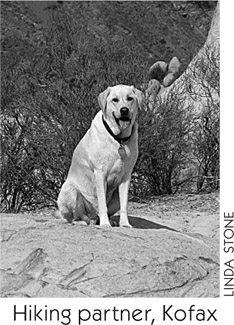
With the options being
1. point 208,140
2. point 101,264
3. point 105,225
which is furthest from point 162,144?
point 101,264

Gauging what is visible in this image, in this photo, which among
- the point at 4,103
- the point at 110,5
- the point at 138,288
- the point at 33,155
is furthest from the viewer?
the point at 110,5

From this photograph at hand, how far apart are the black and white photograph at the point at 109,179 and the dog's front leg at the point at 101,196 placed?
1cm

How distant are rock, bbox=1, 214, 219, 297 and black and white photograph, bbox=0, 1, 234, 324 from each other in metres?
0.01

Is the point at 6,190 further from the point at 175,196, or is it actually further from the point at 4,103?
the point at 4,103

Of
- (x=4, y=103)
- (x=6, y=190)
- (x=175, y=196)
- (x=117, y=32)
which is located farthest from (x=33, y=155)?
(x=117, y=32)

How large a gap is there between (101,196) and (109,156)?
42 cm

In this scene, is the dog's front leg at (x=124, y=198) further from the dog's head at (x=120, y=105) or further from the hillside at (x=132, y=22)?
the hillside at (x=132, y=22)

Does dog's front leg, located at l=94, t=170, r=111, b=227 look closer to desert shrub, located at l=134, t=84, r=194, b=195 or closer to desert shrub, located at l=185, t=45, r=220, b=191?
desert shrub, located at l=134, t=84, r=194, b=195

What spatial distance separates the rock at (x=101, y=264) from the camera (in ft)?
20.4

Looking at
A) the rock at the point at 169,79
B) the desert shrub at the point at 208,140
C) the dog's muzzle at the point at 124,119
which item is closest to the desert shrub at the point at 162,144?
the desert shrub at the point at 208,140

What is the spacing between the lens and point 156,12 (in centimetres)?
7212

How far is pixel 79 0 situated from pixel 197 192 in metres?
54.3

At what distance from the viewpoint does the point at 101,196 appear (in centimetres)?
751

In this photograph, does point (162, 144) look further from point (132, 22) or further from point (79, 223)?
point (132, 22)
